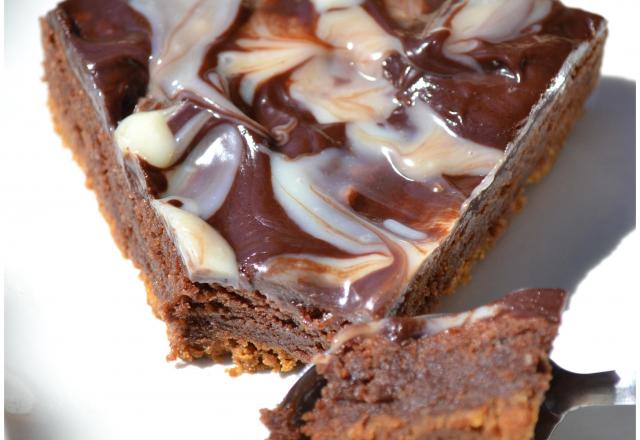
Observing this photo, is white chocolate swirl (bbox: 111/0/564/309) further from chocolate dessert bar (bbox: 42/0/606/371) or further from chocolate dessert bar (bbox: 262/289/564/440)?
chocolate dessert bar (bbox: 262/289/564/440)

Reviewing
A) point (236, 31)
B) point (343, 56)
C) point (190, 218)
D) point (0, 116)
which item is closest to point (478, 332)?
point (190, 218)

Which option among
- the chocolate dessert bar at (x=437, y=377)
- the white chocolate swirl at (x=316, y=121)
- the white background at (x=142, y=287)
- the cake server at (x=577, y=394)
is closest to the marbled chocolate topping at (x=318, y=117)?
the white chocolate swirl at (x=316, y=121)

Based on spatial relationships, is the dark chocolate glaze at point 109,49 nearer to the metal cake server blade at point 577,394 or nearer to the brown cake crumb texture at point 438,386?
the brown cake crumb texture at point 438,386

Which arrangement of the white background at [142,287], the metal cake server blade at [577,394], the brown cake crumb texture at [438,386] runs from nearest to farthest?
the brown cake crumb texture at [438,386] < the metal cake server blade at [577,394] < the white background at [142,287]

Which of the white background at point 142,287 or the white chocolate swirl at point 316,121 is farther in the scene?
the white background at point 142,287

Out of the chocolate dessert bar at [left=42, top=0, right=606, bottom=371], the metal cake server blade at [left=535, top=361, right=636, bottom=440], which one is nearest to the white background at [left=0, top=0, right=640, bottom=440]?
the chocolate dessert bar at [left=42, top=0, right=606, bottom=371]

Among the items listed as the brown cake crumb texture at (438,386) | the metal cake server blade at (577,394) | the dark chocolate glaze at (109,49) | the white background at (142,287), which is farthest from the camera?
the dark chocolate glaze at (109,49)

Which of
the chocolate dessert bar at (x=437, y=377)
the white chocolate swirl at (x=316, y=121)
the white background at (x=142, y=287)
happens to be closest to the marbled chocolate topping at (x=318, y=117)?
the white chocolate swirl at (x=316, y=121)

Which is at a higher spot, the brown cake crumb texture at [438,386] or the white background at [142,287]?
the brown cake crumb texture at [438,386]

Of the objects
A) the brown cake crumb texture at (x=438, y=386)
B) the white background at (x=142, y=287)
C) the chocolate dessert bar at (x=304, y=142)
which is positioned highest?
the chocolate dessert bar at (x=304, y=142)
